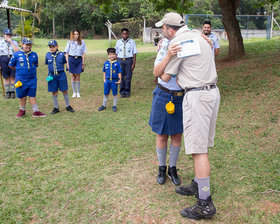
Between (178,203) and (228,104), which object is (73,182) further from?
(228,104)

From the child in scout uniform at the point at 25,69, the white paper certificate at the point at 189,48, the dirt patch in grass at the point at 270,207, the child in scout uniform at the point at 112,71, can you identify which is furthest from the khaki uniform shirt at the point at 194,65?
the child in scout uniform at the point at 25,69

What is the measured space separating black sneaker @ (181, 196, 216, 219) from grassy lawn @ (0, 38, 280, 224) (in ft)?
0.28

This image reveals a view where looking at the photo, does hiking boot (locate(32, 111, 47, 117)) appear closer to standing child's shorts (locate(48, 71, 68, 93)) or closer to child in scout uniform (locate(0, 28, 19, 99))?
standing child's shorts (locate(48, 71, 68, 93))

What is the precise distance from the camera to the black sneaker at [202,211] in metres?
3.29

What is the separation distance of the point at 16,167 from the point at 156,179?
2.17 m

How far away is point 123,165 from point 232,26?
27.6ft

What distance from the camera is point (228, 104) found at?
7555 millimetres

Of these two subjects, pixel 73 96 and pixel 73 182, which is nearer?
pixel 73 182

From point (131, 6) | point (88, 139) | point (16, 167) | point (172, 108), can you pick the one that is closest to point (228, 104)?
Answer: point (88, 139)

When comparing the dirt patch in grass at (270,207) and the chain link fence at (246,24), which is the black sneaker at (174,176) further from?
the chain link fence at (246,24)

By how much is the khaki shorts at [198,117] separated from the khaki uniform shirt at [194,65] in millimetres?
114

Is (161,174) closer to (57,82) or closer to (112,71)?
(112,71)

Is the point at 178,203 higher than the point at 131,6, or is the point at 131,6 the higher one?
the point at 131,6

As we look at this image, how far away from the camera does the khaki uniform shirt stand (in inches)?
125
